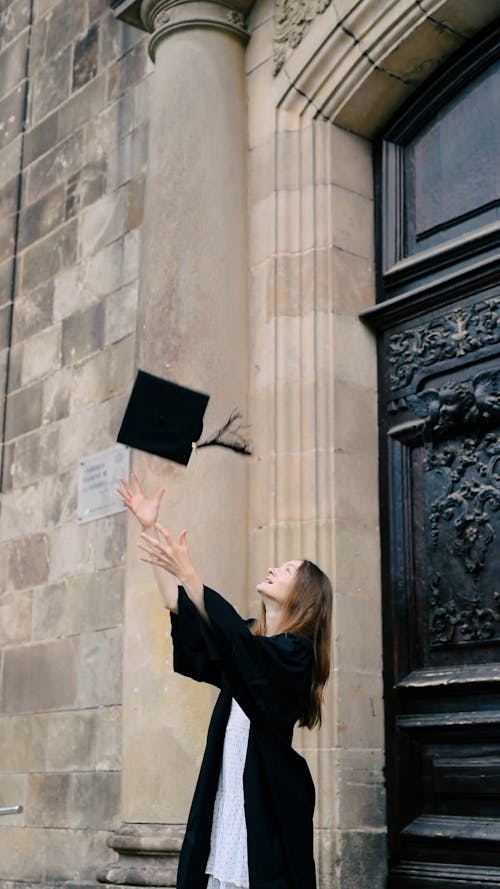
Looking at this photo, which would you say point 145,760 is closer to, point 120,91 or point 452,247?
point 452,247

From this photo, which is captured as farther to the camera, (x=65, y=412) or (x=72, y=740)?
(x=65, y=412)

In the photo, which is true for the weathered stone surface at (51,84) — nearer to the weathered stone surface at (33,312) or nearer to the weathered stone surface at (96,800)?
the weathered stone surface at (33,312)

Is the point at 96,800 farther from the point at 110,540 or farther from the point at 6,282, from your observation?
the point at 6,282

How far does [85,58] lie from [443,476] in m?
3.94

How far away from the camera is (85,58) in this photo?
24.9 feet

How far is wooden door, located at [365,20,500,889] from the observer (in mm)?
4824

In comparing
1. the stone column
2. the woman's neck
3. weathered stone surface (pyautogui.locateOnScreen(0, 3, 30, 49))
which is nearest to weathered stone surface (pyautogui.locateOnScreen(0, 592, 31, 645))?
the stone column

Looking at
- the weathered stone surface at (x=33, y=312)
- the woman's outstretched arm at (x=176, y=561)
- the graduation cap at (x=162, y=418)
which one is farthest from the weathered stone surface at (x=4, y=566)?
the woman's outstretched arm at (x=176, y=561)

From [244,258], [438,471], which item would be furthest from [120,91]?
[438,471]

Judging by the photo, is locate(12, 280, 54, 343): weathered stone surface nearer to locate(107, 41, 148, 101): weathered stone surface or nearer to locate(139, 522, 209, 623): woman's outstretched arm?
locate(107, 41, 148, 101): weathered stone surface

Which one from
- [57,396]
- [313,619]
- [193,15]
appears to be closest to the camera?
[313,619]

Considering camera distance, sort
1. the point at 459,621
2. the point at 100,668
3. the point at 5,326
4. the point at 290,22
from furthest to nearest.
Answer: the point at 5,326
the point at 100,668
the point at 290,22
the point at 459,621

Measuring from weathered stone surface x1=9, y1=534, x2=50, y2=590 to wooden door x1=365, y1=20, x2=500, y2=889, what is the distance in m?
2.37

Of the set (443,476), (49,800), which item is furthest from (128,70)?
(49,800)
